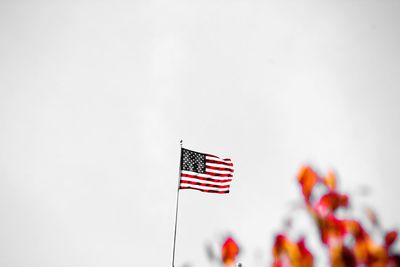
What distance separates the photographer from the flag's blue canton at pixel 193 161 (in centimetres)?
1124

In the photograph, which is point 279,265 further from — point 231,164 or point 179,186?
point 231,164

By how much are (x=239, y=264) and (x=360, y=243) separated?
29.5ft

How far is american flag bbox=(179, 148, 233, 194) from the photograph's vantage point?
11202 mm

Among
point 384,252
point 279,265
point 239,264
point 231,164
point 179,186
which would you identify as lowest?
point 239,264

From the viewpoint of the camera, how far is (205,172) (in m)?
11.7

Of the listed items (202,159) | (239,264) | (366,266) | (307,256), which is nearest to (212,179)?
(202,159)

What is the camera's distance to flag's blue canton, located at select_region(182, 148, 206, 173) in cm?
1124

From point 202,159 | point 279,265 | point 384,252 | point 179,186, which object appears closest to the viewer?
point 384,252

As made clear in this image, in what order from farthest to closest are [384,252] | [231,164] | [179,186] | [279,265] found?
1. [231,164]
2. [179,186]
3. [279,265]
4. [384,252]

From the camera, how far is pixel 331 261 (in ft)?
17.9

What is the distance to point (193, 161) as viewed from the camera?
1144 cm

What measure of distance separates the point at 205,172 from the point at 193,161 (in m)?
0.84

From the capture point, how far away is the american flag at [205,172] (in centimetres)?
1120

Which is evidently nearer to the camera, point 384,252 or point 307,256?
point 384,252
